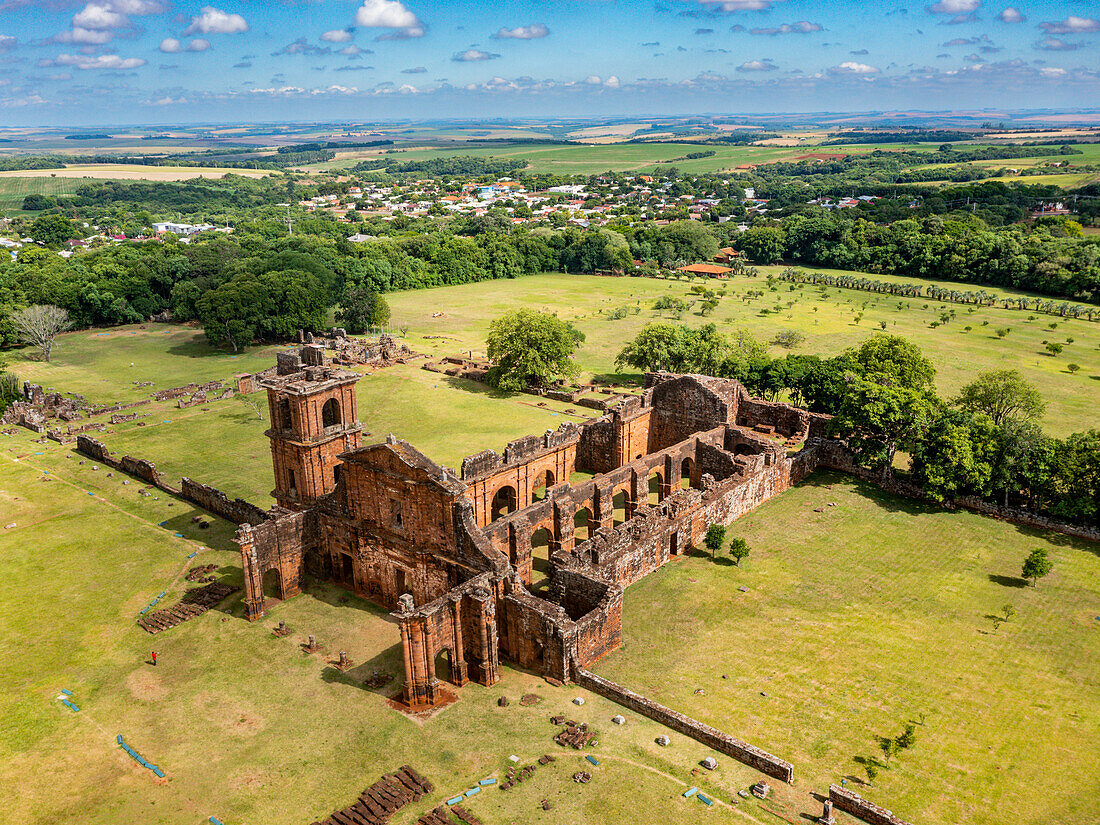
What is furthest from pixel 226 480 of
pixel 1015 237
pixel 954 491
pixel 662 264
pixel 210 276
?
pixel 1015 237

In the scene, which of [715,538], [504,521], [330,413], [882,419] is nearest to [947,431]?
[882,419]

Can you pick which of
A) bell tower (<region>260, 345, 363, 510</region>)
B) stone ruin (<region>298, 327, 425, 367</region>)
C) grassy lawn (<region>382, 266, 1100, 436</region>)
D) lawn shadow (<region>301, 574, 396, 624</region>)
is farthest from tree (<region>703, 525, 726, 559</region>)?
stone ruin (<region>298, 327, 425, 367</region>)

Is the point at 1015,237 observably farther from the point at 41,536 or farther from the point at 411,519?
the point at 41,536

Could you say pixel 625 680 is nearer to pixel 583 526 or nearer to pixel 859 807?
pixel 859 807

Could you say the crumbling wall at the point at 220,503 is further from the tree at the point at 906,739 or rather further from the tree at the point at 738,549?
the tree at the point at 906,739

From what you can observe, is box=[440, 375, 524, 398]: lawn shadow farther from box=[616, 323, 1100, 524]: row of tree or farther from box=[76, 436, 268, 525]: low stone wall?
box=[76, 436, 268, 525]: low stone wall
